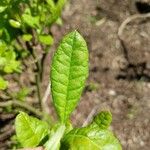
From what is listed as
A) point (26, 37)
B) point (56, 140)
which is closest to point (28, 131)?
point (56, 140)

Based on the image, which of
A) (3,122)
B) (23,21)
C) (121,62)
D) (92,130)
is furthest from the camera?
(121,62)

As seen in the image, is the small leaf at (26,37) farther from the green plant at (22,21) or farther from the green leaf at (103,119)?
the green leaf at (103,119)

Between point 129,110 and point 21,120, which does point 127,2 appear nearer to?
point 129,110

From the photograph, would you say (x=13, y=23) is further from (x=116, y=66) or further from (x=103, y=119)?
(x=116, y=66)

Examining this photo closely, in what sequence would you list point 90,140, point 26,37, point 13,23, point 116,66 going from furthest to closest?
point 116,66, point 26,37, point 13,23, point 90,140

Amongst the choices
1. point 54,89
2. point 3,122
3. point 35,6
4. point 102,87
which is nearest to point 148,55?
point 102,87

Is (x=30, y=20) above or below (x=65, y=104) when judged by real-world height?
above
